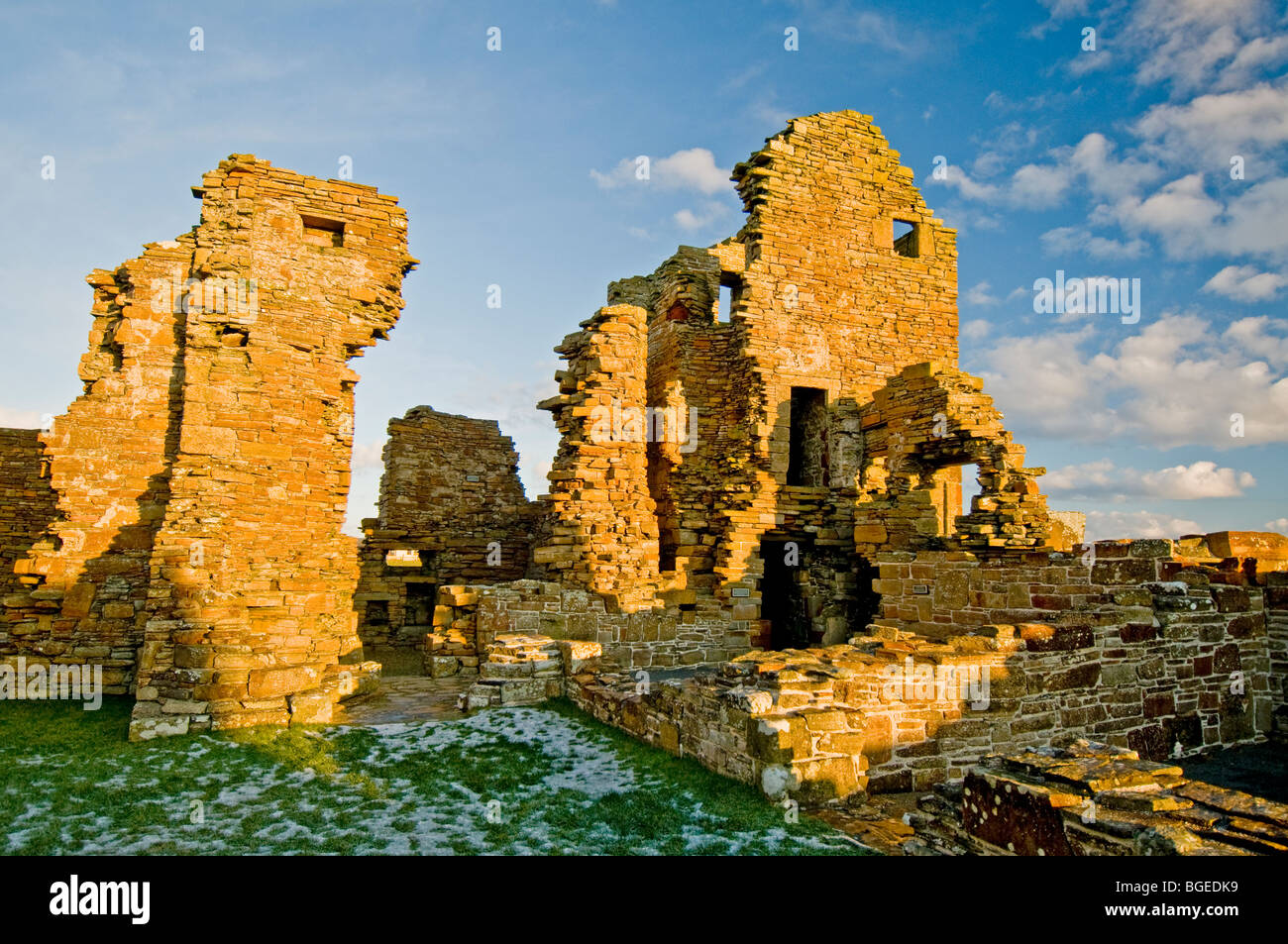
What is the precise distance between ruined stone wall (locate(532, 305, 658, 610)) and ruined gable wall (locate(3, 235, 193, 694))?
640 cm

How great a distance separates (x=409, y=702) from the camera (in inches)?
406

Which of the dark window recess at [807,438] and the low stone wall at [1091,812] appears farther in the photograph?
the dark window recess at [807,438]

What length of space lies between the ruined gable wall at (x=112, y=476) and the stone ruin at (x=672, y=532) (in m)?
0.05

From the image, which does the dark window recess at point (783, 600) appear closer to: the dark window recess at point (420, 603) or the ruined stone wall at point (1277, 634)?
the ruined stone wall at point (1277, 634)

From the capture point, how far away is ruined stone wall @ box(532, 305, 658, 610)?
41.1 ft

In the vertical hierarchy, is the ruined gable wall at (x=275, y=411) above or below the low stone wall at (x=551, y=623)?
above

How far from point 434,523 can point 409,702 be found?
835 centimetres

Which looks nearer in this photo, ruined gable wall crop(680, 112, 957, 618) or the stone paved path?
the stone paved path

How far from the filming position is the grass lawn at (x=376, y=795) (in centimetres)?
521

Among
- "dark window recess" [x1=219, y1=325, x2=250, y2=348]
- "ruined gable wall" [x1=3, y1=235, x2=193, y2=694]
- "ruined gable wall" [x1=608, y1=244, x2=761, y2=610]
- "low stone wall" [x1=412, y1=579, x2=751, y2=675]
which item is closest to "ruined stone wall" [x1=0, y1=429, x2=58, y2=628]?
→ "ruined gable wall" [x1=3, y1=235, x2=193, y2=694]

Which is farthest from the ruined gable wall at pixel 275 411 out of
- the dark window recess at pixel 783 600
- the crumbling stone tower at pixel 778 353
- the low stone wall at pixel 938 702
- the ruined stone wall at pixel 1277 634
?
the ruined stone wall at pixel 1277 634

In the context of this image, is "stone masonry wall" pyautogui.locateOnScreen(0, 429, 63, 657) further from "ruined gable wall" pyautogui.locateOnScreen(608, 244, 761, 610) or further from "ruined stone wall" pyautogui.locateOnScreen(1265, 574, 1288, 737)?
"ruined stone wall" pyautogui.locateOnScreen(1265, 574, 1288, 737)
